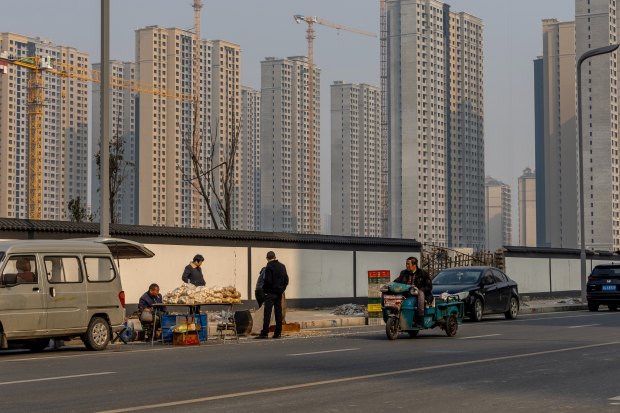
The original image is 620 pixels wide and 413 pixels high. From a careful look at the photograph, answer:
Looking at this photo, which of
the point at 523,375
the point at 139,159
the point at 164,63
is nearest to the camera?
the point at 523,375

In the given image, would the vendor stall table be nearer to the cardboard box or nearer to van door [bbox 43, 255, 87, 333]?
the cardboard box

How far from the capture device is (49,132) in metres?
178

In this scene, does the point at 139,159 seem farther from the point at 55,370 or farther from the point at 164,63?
the point at 55,370

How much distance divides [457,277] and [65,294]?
50.7ft

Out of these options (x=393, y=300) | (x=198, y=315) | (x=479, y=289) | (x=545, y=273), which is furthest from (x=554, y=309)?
(x=198, y=315)

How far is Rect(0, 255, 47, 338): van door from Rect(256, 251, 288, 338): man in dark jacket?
5.78 metres

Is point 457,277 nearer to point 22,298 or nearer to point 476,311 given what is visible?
point 476,311

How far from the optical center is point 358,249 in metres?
41.9

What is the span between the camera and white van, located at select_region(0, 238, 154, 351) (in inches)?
728

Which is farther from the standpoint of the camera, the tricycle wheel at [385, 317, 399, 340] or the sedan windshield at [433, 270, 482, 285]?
the sedan windshield at [433, 270, 482, 285]

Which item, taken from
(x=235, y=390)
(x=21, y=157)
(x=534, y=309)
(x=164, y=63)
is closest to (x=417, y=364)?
(x=235, y=390)

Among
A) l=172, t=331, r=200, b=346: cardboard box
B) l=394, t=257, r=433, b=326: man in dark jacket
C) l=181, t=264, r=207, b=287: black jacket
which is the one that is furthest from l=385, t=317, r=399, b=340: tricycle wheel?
l=181, t=264, r=207, b=287: black jacket

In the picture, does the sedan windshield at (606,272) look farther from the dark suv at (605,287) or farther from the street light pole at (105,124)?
the street light pole at (105,124)

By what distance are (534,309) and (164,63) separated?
127763 mm
